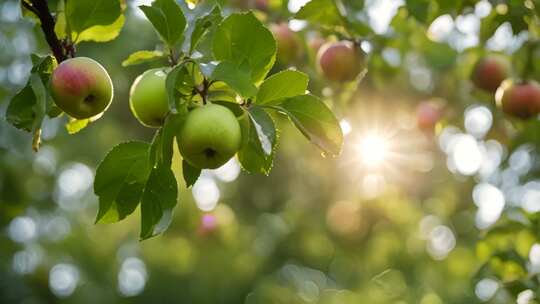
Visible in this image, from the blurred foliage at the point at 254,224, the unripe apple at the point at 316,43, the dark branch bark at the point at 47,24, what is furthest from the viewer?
the blurred foliage at the point at 254,224

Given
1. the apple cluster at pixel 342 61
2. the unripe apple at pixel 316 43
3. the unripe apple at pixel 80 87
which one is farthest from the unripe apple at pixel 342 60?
the unripe apple at pixel 80 87

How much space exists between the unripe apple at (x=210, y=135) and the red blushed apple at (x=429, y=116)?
2.36 metres

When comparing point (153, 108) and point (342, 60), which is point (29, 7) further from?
point (342, 60)

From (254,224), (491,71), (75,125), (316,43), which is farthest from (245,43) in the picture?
(254,224)

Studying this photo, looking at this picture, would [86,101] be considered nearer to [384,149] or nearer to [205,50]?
[205,50]

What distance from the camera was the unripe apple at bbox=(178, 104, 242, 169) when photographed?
1424 mm

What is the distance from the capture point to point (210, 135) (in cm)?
141

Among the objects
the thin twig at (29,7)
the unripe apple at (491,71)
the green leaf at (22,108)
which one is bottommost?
the unripe apple at (491,71)

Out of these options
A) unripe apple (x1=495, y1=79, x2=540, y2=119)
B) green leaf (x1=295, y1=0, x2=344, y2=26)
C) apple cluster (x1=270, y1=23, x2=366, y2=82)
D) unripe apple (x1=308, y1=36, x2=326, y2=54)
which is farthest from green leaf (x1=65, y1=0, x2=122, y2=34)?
unripe apple (x1=495, y1=79, x2=540, y2=119)

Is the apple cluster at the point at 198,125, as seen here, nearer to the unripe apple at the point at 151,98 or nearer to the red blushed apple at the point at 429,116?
the unripe apple at the point at 151,98

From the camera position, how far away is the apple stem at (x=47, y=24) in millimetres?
1643

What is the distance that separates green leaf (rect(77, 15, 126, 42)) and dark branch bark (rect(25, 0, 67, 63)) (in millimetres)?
129

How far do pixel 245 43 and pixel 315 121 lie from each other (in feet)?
0.72

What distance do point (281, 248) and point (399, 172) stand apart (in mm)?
1501
